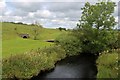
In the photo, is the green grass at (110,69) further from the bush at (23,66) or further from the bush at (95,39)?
the bush at (95,39)

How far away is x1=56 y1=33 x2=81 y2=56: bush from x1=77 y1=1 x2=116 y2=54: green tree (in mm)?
2867

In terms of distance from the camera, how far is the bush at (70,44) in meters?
56.6

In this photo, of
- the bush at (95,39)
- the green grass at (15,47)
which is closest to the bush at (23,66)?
the green grass at (15,47)

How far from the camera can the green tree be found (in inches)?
2205

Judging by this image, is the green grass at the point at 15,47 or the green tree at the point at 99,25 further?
the green tree at the point at 99,25

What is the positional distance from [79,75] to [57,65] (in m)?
8.39

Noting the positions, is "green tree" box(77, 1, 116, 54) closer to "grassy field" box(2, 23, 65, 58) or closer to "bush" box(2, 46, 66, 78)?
"grassy field" box(2, 23, 65, 58)

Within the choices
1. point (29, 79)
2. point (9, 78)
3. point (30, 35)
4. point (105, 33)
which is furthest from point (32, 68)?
point (30, 35)

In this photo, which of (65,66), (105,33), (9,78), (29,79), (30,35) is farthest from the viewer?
(30,35)

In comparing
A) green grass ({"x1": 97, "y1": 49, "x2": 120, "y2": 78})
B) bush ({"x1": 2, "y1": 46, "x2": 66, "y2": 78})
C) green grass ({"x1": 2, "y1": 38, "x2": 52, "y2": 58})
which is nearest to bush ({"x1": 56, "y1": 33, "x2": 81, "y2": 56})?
green grass ({"x1": 2, "y1": 38, "x2": 52, "y2": 58})

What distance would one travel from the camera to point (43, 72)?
119ft

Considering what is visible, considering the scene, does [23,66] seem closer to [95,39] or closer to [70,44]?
[70,44]

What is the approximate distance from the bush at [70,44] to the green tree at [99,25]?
287 cm

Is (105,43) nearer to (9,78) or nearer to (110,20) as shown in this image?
(110,20)
